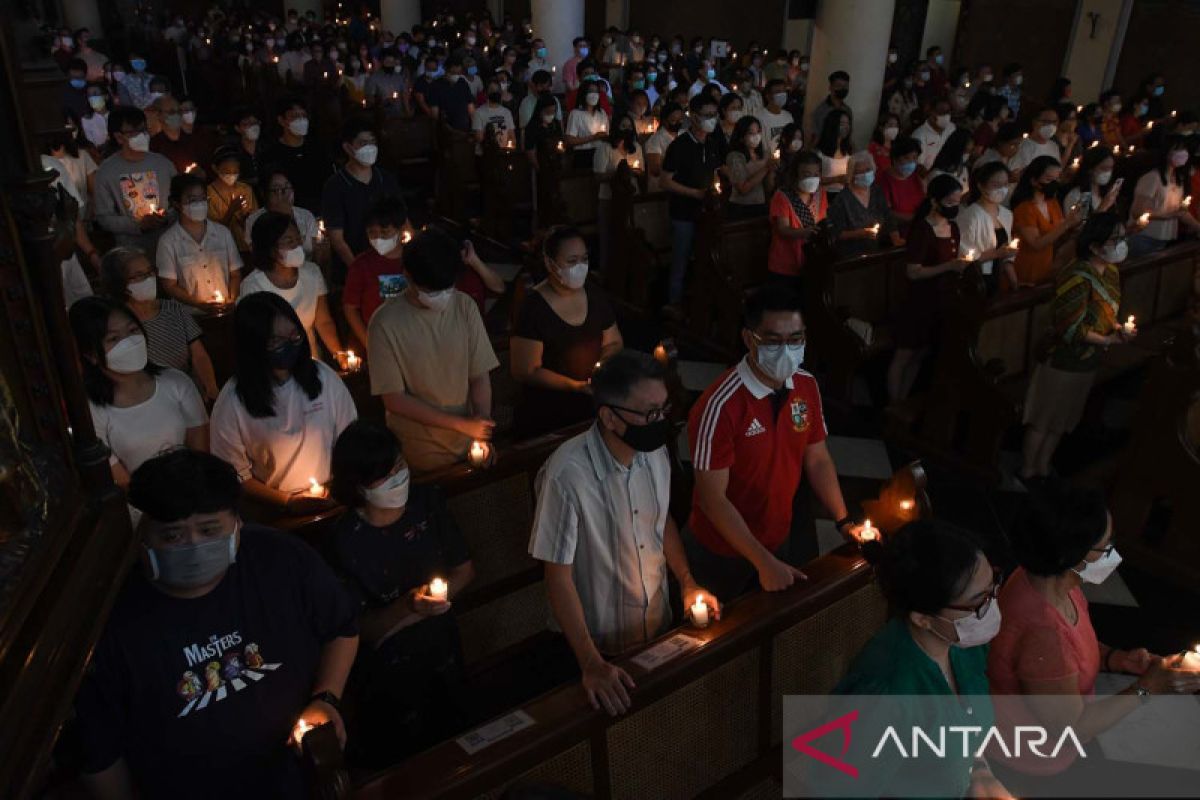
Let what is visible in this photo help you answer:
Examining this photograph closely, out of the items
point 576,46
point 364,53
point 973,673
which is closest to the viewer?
point 973,673

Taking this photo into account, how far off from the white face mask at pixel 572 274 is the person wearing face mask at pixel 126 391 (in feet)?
4.83

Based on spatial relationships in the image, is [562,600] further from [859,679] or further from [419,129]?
[419,129]

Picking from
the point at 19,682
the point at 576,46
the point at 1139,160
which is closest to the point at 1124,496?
the point at 19,682

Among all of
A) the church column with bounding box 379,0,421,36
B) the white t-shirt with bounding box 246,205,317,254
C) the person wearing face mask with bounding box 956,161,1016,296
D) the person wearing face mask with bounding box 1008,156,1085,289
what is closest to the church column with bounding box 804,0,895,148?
the person wearing face mask with bounding box 1008,156,1085,289

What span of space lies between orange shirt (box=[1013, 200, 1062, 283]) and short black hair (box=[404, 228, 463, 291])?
4349 millimetres

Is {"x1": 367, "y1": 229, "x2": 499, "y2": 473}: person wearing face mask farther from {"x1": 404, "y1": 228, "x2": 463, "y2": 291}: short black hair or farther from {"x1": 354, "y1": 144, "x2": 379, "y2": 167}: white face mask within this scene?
{"x1": 354, "y1": 144, "x2": 379, "y2": 167}: white face mask

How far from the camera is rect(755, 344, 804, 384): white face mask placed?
2979mm

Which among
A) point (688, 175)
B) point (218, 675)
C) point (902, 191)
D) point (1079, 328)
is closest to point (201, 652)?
point (218, 675)

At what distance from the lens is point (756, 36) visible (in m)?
17.9

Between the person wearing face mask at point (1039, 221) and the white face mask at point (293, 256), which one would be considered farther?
the person wearing face mask at point (1039, 221)

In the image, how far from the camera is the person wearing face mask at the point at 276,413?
Answer: 285 centimetres

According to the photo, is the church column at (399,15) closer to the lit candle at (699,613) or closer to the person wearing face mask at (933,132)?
the person wearing face mask at (933,132)

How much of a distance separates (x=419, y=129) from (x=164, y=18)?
17301mm

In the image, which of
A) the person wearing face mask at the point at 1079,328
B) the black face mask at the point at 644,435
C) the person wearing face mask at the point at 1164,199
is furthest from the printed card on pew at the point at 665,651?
the person wearing face mask at the point at 1164,199
